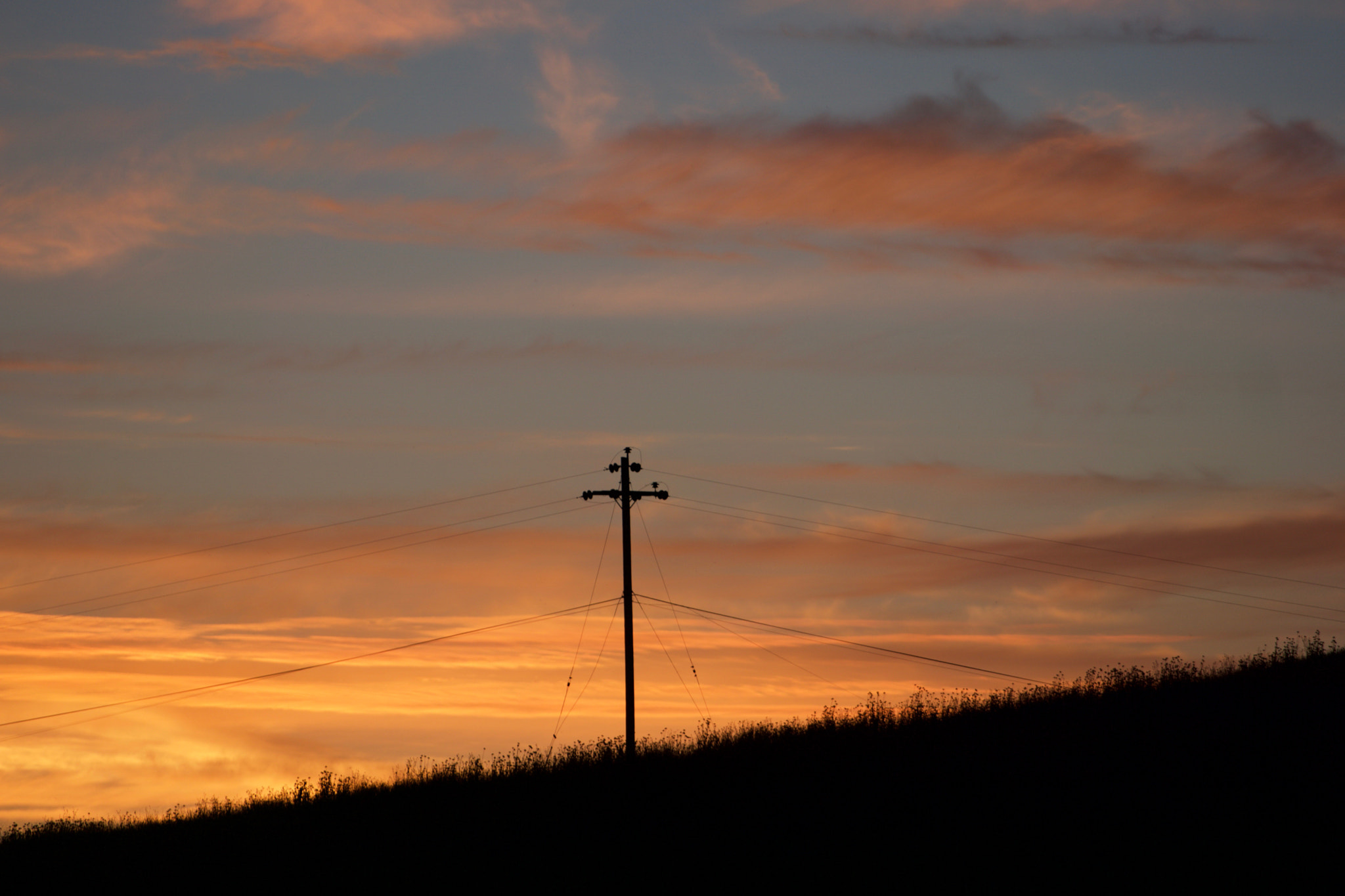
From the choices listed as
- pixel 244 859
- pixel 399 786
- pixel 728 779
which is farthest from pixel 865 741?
pixel 244 859

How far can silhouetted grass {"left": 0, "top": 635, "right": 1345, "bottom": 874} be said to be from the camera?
67.9ft

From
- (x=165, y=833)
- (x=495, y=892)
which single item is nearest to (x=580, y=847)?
(x=495, y=892)

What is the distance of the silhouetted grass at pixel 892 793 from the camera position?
20.7 metres

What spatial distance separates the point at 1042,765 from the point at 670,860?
823 cm

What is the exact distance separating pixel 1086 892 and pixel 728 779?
10.3 metres

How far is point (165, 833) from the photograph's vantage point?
29859 mm

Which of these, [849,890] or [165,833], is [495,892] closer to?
[849,890]

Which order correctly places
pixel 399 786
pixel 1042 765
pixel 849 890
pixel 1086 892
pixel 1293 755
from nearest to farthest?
pixel 1086 892 < pixel 849 890 < pixel 1293 755 < pixel 1042 765 < pixel 399 786

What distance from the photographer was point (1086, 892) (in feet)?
→ 58.2

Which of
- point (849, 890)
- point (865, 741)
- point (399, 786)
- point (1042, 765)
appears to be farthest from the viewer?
point (399, 786)

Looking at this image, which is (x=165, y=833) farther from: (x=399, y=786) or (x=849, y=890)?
(x=849, y=890)

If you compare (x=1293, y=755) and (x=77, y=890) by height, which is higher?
(x=1293, y=755)

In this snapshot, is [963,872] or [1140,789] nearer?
[963,872]

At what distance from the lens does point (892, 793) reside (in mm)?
23781
